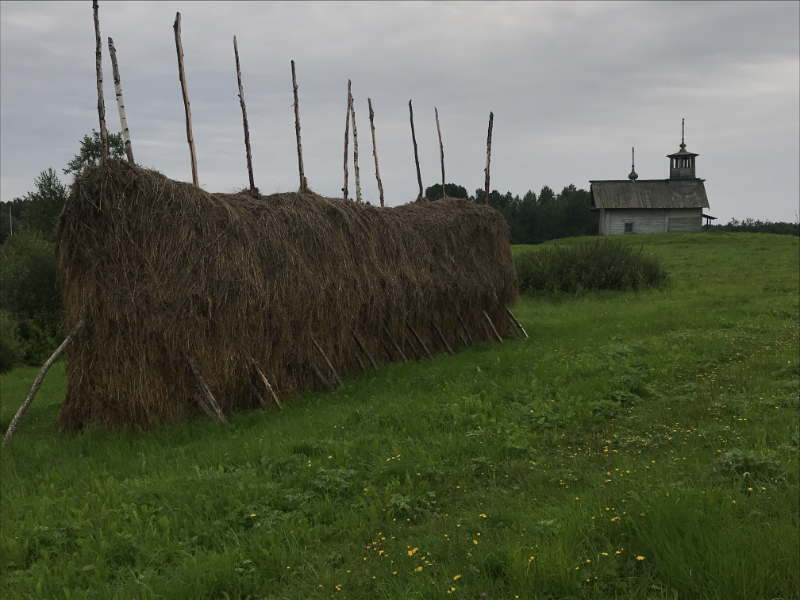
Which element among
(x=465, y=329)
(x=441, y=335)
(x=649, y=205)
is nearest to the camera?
(x=441, y=335)

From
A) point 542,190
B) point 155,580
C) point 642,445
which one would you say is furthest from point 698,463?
point 542,190

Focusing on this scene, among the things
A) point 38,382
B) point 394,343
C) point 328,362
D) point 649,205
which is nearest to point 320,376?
point 328,362

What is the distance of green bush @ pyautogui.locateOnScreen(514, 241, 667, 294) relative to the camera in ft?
82.0

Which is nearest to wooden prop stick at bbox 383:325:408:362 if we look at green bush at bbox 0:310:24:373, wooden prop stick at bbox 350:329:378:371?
wooden prop stick at bbox 350:329:378:371

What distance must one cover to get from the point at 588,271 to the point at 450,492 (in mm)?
21182

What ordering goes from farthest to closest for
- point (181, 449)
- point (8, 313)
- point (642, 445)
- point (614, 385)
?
point (8, 313)
point (614, 385)
point (181, 449)
point (642, 445)

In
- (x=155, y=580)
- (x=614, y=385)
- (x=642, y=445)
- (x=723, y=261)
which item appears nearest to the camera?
(x=155, y=580)

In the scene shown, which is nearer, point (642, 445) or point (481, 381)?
point (642, 445)

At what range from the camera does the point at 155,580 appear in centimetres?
469

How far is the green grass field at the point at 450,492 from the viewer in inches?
158

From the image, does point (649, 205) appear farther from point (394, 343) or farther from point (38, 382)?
point (38, 382)

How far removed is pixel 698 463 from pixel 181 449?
6.08 metres

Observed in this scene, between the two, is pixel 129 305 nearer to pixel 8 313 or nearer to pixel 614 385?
pixel 614 385

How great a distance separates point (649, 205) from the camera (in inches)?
1939
